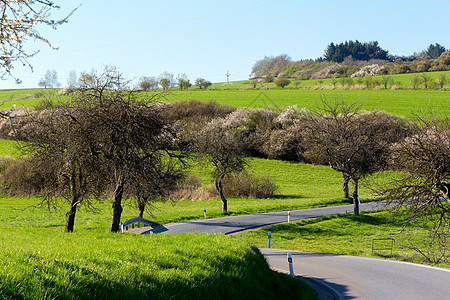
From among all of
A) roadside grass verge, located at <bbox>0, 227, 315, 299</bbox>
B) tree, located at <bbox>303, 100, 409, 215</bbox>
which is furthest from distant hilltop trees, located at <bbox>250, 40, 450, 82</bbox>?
roadside grass verge, located at <bbox>0, 227, 315, 299</bbox>

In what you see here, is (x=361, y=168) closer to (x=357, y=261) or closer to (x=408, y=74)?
(x=357, y=261)

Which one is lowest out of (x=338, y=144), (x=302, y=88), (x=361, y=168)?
(x=361, y=168)

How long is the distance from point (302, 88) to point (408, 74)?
90.3 ft

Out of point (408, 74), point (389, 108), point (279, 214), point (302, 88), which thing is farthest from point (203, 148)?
point (408, 74)

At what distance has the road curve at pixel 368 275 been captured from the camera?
42.0 ft

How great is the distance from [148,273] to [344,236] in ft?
72.0

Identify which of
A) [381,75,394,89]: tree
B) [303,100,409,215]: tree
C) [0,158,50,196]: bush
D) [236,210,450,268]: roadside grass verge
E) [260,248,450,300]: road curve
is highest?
[381,75,394,89]: tree

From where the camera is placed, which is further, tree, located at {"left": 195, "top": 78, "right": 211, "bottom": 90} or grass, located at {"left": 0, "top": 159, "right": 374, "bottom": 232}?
tree, located at {"left": 195, "top": 78, "right": 211, "bottom": 90}

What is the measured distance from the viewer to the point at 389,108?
70.4 m

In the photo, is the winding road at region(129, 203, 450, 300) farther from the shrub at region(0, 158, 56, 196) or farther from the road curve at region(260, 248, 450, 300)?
the shrub at region(0, 158, 56, 196)

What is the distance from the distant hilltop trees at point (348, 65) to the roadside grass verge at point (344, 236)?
8203 centimetres

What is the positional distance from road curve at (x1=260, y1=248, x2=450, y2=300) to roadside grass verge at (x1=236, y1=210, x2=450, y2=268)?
2.10 m

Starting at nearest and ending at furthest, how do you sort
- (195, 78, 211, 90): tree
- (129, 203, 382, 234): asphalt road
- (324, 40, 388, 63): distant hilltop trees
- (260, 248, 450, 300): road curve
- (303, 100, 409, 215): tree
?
(260, 248, 450, 300): road curve
(129, 203, 382, 234): asphalt road
(303, 100, 409, 215): tree
(195, 78, 211, 90): tree
(324, 40, 388, 63): distant hilltop trees

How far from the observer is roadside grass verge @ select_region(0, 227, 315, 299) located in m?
5.95
